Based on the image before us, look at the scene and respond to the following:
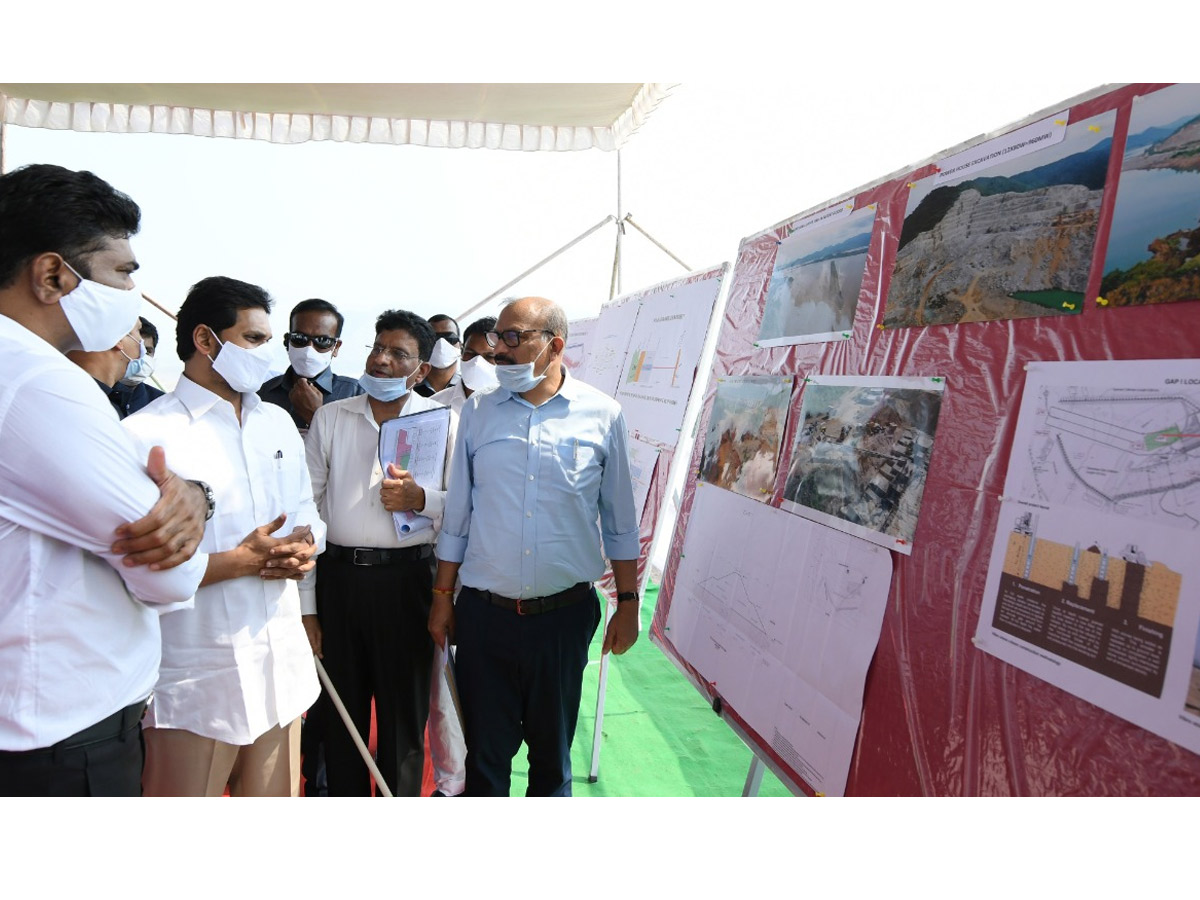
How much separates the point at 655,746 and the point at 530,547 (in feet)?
4.84

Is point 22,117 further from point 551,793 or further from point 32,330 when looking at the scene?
point 551,793

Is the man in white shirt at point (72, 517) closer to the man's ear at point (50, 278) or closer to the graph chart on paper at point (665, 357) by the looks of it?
the man's ear at point (50, 278)

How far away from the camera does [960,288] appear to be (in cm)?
Result: 127

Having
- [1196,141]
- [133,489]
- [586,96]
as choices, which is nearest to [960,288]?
[1196,141]

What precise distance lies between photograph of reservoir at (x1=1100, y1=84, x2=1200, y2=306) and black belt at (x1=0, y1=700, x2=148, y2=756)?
174cm

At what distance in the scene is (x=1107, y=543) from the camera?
0.94 m

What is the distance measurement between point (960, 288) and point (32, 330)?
65.4 inches

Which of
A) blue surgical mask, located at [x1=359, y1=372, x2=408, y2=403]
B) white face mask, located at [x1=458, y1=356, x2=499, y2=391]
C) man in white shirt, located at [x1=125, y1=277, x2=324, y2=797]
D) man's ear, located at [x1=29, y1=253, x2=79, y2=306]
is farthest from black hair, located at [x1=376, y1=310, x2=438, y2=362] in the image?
man's ear, located at [x1=29, y1=253, x2=79, y2=306]

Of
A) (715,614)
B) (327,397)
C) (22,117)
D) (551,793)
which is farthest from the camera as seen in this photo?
(22,117)

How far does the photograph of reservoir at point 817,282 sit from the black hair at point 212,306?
1.43 m

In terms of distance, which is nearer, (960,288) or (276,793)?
(960,288)

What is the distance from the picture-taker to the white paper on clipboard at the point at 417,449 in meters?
2.20

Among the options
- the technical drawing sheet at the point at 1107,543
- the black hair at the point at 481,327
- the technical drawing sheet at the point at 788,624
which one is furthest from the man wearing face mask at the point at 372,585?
→ the technical drawing sheet at the point at 1107,543

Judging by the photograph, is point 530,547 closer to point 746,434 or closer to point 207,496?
point 746,434
